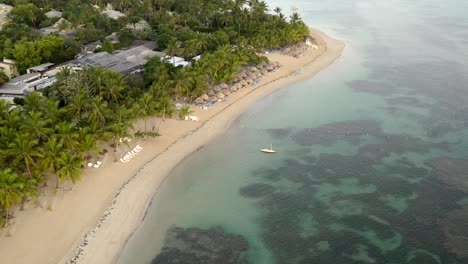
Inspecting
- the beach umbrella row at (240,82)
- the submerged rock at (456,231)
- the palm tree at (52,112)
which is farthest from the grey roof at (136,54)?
the submerged rock at (456,231)

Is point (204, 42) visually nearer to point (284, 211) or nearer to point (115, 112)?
point (115, 112)

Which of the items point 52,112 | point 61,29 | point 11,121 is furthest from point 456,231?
point 61,29

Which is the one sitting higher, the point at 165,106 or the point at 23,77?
the point at 23,77

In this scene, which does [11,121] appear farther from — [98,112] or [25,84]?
[25,84]

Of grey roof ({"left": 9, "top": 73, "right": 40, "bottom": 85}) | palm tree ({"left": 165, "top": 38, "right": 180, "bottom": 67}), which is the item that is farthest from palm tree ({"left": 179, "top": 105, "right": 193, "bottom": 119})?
grey roof ({"left": 9, "top": 73, "right": 40, "bottom": 85})

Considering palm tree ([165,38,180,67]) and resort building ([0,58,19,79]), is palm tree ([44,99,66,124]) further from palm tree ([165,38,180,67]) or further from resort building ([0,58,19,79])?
palm tree ([165,38,180,67])

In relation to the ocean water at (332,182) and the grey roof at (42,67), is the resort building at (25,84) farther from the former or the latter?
the ocean water at (332,182)

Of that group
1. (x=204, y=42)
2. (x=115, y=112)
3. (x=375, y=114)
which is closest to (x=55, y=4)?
(x=204, y=42)
